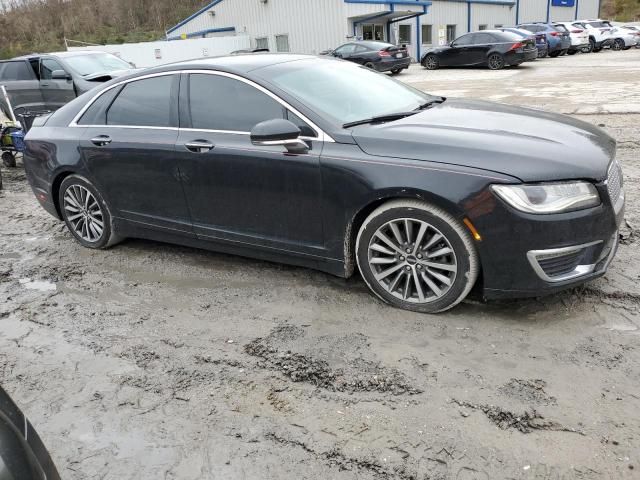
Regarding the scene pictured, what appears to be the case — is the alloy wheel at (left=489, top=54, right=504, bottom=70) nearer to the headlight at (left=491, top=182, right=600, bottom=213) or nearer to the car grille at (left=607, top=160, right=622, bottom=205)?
the car grille at (left=607, top=160, right=622, bottom=205)

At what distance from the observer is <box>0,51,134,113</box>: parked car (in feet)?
36.0

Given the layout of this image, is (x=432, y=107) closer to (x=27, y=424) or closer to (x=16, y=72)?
(x=27, y=424)

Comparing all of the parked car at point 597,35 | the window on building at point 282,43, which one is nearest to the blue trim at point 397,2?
the window on building at point 282,43

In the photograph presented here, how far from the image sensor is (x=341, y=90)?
4.04 meters

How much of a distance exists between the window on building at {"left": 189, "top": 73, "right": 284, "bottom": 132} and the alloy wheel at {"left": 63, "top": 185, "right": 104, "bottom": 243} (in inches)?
59.6

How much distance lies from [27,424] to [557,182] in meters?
2.81

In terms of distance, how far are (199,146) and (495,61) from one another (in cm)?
1973

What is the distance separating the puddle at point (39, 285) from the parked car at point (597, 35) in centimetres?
3077

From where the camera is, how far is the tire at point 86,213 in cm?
491

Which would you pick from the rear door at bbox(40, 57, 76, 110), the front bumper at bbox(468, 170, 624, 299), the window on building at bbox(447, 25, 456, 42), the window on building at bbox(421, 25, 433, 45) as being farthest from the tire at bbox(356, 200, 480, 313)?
the window on building at bbox(447, 25, 456, 42)

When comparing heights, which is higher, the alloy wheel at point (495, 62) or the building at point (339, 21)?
the building at point (339, 21)

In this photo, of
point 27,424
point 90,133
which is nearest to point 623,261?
point 27,424

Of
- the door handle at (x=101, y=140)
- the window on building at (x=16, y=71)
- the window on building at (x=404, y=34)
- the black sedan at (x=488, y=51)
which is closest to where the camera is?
the door handle at (x=101, y=140)

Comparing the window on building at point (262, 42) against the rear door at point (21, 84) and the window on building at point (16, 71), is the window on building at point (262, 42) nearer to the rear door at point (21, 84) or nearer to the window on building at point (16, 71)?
the window on building at point (16, 71)
